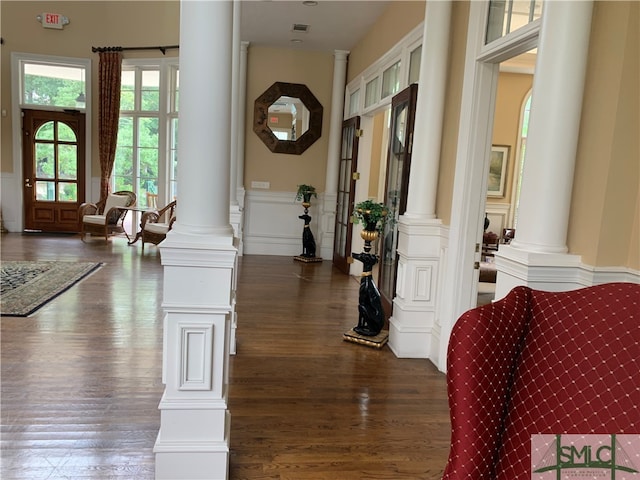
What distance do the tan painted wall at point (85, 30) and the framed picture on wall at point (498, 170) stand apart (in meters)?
5.81

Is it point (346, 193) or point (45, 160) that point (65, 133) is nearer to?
point (45, 160)

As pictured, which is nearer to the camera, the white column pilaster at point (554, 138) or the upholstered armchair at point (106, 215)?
the white column pilaster at point (554, 138)

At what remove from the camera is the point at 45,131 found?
8.52m

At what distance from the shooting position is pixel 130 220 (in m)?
8.92

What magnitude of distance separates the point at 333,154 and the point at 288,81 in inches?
53.8

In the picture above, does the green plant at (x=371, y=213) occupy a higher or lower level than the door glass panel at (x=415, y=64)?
lower

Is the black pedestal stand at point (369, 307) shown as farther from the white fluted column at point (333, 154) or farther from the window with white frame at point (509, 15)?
the white fluted column at point (333, 154)

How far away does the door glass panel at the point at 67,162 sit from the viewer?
8586 mm

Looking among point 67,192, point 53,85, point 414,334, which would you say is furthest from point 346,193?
point 53,85

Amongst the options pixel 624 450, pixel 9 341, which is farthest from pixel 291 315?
pixel 624 450

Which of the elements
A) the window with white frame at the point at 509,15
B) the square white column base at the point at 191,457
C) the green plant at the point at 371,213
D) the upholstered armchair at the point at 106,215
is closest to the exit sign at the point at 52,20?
the upholstered armchair at the point at 106,215

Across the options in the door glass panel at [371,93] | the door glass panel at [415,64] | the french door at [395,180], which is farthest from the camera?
the door glass panel at [371,93]

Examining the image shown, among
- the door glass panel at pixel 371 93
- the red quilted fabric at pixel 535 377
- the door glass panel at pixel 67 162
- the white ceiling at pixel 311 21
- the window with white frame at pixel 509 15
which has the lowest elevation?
the red quilted fabric at pixel 535 377

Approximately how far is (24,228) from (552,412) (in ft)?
31.4
